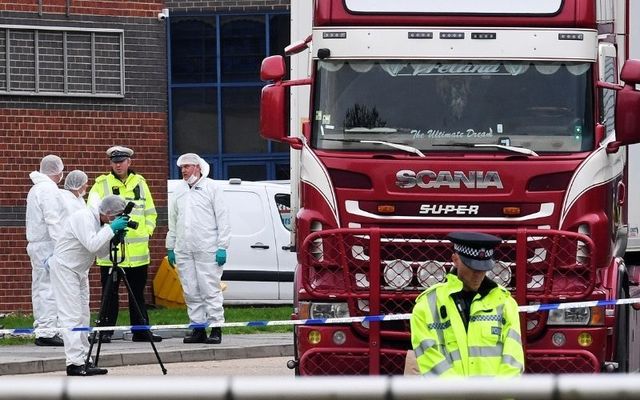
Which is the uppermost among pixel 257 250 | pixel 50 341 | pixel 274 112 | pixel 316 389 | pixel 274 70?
pixel 274 70

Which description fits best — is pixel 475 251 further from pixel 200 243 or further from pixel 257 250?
pixel 257 250

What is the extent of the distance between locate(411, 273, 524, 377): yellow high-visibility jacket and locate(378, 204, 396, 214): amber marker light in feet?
12.1

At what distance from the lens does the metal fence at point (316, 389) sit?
4215 mm

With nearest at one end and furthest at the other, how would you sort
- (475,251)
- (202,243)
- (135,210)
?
(475,251) → (135,210) → (202,243)

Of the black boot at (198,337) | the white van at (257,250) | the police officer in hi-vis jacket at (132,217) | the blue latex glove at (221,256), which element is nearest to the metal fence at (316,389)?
the police officer in hi-vis jacket at (132,217)

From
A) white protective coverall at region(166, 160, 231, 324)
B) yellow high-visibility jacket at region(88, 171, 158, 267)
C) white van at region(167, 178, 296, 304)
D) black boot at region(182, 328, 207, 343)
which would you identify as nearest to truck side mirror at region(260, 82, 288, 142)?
yellow high-visibility jacket at region(88, 171, 158, 267)

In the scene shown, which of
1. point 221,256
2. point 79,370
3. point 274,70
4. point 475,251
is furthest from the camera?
point 221,256

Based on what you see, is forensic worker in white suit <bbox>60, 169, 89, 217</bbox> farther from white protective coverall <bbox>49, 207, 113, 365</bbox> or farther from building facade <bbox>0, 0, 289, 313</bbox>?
building facade <bbox>0, 0, 289, 313</bbox>

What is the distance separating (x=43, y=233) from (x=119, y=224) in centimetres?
316

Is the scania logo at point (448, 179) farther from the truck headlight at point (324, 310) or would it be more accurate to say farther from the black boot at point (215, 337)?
the black boot at point (215, 337)

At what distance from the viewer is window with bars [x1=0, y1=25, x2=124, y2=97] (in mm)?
22016

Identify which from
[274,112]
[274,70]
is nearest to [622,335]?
[274,112]

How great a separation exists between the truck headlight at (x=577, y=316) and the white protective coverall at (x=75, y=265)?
4.66 m

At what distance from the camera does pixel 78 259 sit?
14.7 metres
